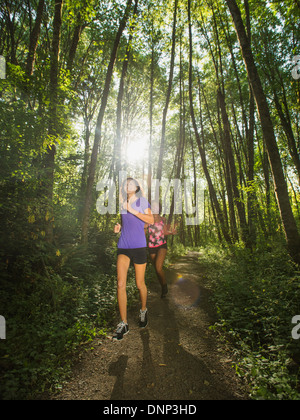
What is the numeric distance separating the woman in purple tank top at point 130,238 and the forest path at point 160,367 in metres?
0.37

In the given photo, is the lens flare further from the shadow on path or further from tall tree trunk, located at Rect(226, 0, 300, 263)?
tall tree trunk, located at Rect(226, 0, 300, 263)

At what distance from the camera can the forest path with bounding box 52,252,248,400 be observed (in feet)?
6.66

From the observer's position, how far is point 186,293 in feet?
18.1

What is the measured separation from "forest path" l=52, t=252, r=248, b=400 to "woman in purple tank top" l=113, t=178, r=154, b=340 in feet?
1.20

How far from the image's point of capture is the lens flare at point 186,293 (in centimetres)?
474

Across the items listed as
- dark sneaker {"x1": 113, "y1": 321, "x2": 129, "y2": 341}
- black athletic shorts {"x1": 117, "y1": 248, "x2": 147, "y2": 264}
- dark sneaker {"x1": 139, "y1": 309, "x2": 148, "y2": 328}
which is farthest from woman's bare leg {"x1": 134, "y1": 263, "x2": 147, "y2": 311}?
dark sneaker {"x1": 113, "y1": 321, "x2": 129, "y2": 341}

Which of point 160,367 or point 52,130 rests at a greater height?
point 52,130

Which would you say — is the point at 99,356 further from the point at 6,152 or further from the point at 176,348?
the point at 6,152

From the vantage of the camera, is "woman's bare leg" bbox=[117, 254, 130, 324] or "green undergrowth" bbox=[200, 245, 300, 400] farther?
"woman's bare leg" bbox=[117, 254, 130, 324]

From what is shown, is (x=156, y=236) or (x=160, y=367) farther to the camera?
(x=156, y=236)

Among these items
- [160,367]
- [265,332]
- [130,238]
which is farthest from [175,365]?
[130,238]

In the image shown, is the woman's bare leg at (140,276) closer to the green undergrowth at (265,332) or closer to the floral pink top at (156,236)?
the green undergrowth at (265,332)

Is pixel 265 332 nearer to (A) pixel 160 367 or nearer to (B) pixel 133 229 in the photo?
(A) pixel 160 367

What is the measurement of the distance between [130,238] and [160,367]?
71.0 inches
